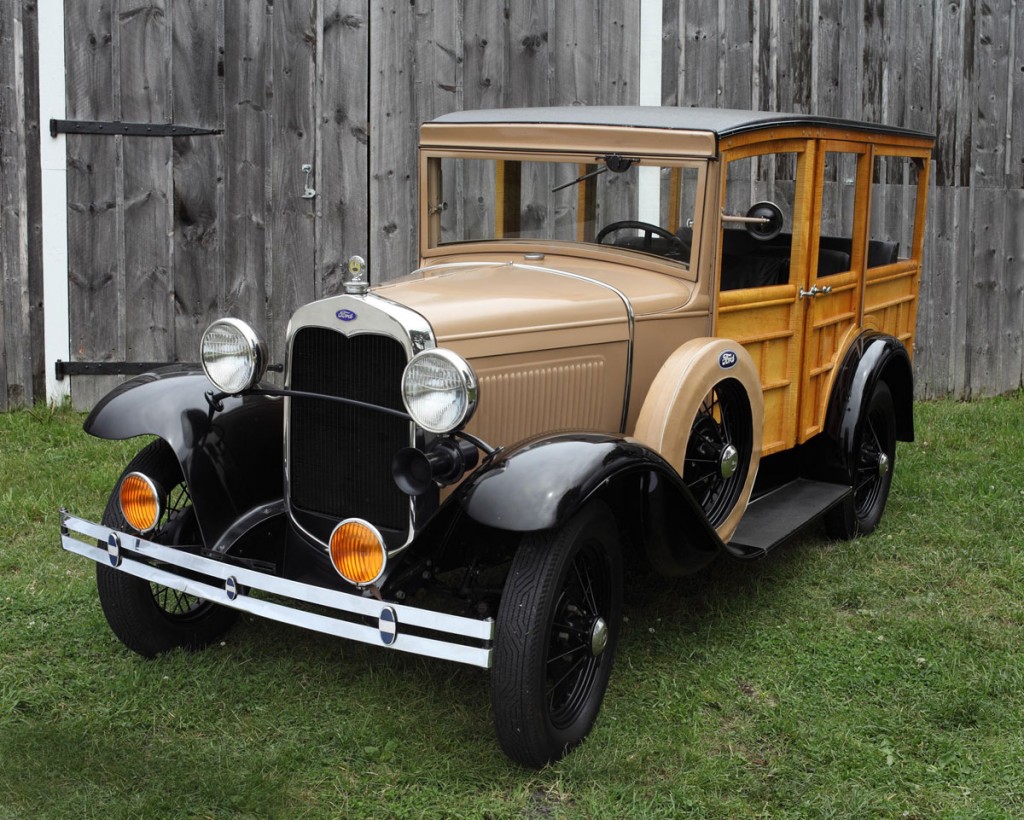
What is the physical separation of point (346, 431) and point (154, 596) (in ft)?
2.88

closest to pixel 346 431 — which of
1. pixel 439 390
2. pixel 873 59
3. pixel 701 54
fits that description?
pixel 439 390

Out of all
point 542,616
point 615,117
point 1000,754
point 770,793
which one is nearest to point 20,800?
point 542,616

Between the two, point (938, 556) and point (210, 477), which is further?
point (938, 556)

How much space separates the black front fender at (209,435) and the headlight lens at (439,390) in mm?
819

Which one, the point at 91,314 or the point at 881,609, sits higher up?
the point at 91,314

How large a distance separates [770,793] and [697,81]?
5018mm

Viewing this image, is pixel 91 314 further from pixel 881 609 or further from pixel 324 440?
pixel 881 609

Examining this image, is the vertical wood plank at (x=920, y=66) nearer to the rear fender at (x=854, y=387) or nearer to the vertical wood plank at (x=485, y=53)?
the vertical wood plank at (x=485, y=53)

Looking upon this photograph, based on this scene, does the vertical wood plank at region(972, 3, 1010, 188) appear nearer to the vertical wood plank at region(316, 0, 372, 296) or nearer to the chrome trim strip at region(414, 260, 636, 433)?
the vertical wood plank at region(316, 0, 372, 296)

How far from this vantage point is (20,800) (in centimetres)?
289

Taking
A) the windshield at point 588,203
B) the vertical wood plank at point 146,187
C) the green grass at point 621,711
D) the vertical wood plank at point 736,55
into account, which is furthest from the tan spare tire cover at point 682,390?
the vertical wood plank at point 146,187

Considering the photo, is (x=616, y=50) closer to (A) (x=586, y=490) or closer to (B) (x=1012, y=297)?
(B) (x=1012, y=297)

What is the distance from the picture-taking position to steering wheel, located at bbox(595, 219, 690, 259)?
4.02 metres

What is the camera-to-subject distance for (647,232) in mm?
4129
